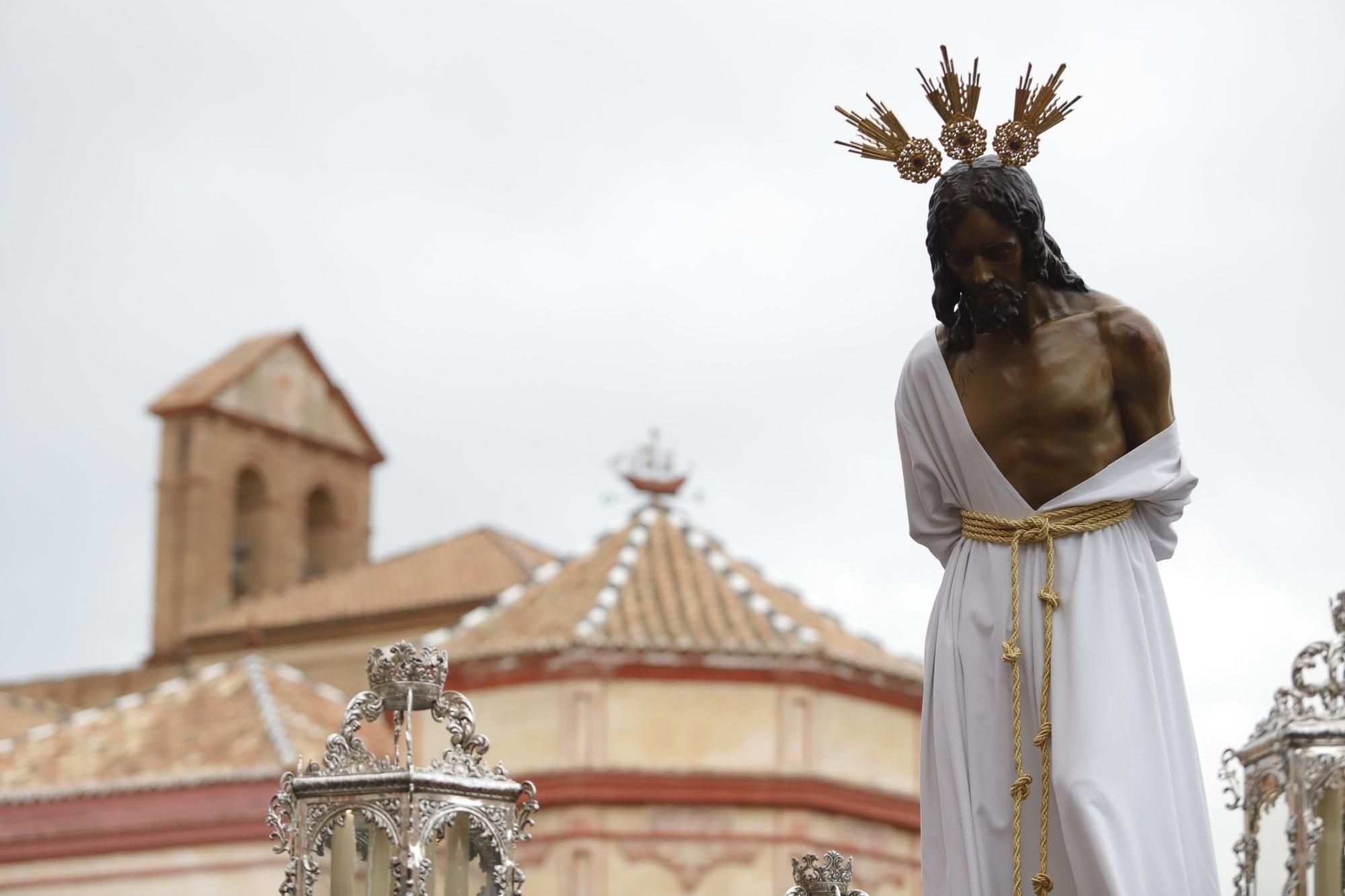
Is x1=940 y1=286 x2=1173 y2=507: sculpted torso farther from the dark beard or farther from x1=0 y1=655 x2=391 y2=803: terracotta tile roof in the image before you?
x1=0 y1=655 x2=391 y2=803: terracotta tile roof

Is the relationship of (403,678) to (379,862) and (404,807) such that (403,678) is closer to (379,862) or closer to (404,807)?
(404,807)

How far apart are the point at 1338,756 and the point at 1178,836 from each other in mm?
3176

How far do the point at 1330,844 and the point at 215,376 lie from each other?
35.4 m

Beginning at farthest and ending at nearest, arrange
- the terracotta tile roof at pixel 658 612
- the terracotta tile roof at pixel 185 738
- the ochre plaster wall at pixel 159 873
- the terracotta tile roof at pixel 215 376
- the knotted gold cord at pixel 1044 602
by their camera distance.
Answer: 1. the terracotta tile roof at pixel 215 376
2. the terracotta tile roof at pixel 185 738
3. the ochre plaster wall at pixel 159 873
4. the terracotta tile roof at pixel 658 612
5. the knotted gold cord at pixel 1044 602

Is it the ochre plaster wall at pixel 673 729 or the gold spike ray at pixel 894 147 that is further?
the ochre plaster wall at pixel 673 729

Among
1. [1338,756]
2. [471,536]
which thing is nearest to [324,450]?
[471,536]

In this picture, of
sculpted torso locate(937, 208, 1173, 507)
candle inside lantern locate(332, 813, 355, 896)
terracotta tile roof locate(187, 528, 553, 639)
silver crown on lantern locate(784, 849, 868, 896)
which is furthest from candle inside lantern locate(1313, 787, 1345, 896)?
terracotta tile roof locate(187, 528, 553, 639)

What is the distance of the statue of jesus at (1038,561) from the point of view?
4477 mm

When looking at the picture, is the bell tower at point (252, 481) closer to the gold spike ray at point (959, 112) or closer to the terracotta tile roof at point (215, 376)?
the terracotta tile roof at point (215, 376)

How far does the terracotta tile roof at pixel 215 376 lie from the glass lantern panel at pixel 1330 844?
34.3 meters

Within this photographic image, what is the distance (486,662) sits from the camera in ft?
67.2

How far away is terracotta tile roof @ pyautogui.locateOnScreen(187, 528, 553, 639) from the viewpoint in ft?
113

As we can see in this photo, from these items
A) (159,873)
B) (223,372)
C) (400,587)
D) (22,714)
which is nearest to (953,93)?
(159,873)

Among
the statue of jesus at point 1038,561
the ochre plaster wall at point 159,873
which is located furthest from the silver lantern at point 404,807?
the ochre plaster wall at point 159,873
